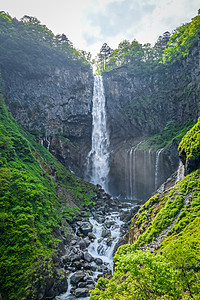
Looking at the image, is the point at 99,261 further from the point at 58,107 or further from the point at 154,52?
the point at 154,52

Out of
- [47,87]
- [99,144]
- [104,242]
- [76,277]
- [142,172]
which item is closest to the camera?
[76,277]

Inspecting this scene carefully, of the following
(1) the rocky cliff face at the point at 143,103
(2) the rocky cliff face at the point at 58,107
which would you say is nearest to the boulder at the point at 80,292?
(1) the rocky cliff face at the point at 143,103

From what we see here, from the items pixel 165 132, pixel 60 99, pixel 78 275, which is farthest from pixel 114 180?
pixel 78 275

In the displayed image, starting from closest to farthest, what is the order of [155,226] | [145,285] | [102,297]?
[145,285], [102,297], [155,226]

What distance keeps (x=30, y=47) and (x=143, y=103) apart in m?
27.9

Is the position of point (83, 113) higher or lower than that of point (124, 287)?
higher

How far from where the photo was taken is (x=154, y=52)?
48.3 metres

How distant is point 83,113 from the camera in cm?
4288

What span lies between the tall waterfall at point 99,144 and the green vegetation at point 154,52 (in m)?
9.88

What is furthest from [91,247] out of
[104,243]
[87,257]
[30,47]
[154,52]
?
[154,52]

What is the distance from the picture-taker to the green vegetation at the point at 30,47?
3481 centimetres

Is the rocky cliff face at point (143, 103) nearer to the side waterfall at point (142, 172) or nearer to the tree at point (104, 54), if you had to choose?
the side waterfall at point (142, 172)

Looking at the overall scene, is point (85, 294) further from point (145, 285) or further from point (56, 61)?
point (56, 61)

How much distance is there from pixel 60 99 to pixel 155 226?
36.0m
